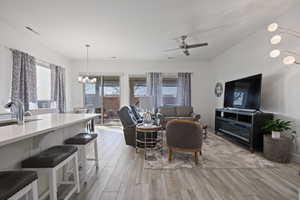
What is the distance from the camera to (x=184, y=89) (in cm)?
653

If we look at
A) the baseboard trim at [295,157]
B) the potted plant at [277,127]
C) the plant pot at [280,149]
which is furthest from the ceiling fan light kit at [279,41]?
the baseboard trim at [295,157]

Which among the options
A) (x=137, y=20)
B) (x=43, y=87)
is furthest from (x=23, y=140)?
(x=43, y=87)

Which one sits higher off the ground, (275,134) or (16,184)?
(16,184)

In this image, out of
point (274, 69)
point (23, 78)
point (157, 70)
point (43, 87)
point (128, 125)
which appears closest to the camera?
point (274, 69)

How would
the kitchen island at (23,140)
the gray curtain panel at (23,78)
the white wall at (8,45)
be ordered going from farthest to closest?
1. the gray curtain panel at (23,78)
2. the white wall at (8,45)
3. the kitchen island at (23,140)

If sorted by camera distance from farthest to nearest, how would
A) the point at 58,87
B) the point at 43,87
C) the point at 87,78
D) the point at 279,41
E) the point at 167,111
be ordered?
the point at 167,111 → the point at 58,87 → the point at 43,87 → the point at 87,78 → the point at 279,41

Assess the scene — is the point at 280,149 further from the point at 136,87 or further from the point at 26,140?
the point at 136,87

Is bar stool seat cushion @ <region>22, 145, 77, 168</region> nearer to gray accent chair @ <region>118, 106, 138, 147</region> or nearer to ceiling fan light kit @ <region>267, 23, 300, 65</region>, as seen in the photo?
gray accent chair @ <region>118, 106, 138, 147</region>

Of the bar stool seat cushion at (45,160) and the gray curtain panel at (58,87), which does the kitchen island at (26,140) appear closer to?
the bar stool seat cushion at (45,160)

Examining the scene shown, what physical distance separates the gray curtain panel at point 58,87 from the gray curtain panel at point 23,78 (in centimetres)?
107

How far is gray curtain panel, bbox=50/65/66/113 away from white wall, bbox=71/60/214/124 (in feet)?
2.60

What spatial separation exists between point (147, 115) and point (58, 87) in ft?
12.2

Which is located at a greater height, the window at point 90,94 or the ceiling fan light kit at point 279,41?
the ceiling fan light kit at point 279,41

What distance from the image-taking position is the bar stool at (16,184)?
905mm
